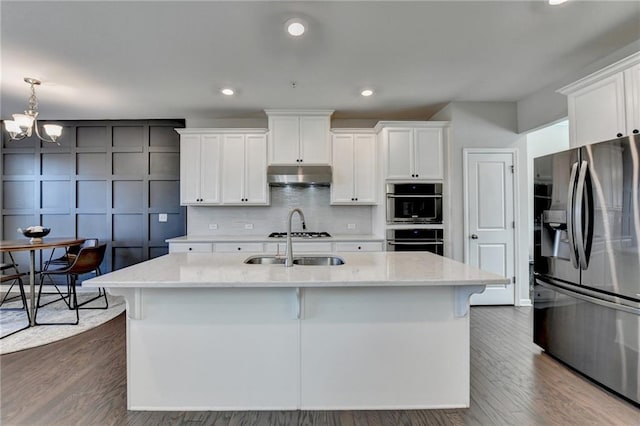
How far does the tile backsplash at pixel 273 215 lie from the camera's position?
15.2 ft

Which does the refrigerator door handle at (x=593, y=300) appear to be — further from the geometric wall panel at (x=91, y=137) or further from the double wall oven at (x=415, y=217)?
the geometric wall panel at (x=91, y=137)

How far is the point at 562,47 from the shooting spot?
Answer: 8.87ft

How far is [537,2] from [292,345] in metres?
2.78

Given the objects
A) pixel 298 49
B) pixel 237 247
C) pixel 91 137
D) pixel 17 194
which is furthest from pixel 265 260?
pixel 17 194

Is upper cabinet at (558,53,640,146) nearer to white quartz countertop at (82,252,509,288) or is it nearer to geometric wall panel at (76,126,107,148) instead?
white quartz countertop at (82,252,509,288)

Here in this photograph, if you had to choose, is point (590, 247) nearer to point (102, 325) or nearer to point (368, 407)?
point (368, 407)

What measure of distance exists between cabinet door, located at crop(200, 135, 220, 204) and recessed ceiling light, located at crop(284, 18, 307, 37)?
2385 millimetres

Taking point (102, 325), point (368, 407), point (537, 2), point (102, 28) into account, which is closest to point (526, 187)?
point (537, 2)

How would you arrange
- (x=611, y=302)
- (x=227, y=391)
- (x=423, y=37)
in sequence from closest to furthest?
1. (x=227, y=391)
2. (x=611, y=302)
3. (x=423, y=37)

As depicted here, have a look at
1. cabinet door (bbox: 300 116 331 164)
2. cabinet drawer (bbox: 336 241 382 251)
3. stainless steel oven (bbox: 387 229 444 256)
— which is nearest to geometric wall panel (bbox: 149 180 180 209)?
cabinet door (bbox: 300 116 331 164)

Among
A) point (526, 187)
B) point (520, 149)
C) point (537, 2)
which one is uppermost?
point (537, 2)

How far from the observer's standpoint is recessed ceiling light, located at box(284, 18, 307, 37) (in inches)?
88.4

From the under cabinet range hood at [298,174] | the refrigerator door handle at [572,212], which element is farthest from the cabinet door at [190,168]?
the refrigerator door handle at [572,212]

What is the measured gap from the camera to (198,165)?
171 inches
